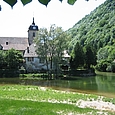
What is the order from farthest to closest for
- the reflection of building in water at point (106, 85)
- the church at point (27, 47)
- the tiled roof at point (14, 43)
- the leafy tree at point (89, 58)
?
the tiled roof at point (14, 43), the church at point (27, 47), the leafy tree at point (89, 58), the reflection of building in water at point (106, 85)

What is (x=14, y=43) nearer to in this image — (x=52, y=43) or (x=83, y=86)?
(x=52, y=43)

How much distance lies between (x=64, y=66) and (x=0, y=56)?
51.5 ft

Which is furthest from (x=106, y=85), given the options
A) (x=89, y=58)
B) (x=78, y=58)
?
(x=89, y=58)

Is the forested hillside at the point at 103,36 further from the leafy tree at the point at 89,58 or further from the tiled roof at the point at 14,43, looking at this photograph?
the tiled roof at the point at 14,43

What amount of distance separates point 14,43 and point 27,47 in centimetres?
1102

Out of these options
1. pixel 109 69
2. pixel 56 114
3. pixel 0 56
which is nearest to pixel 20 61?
pixel 0 56

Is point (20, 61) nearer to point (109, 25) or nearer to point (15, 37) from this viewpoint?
point (15, 37)

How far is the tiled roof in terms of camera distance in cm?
7769

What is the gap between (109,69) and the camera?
78562 millimetres

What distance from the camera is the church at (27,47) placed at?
6662 cm

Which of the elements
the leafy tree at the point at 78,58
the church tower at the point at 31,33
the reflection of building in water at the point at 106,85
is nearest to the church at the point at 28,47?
the church tower at the point at 31,33

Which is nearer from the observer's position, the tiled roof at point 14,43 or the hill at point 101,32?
the tiled roof at point 14,43

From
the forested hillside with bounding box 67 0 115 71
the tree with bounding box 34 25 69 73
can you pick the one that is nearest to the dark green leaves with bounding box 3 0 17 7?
the tree with bounding box 34 25 69 73

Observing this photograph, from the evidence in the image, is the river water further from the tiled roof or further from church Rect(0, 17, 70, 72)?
the tiled roof
